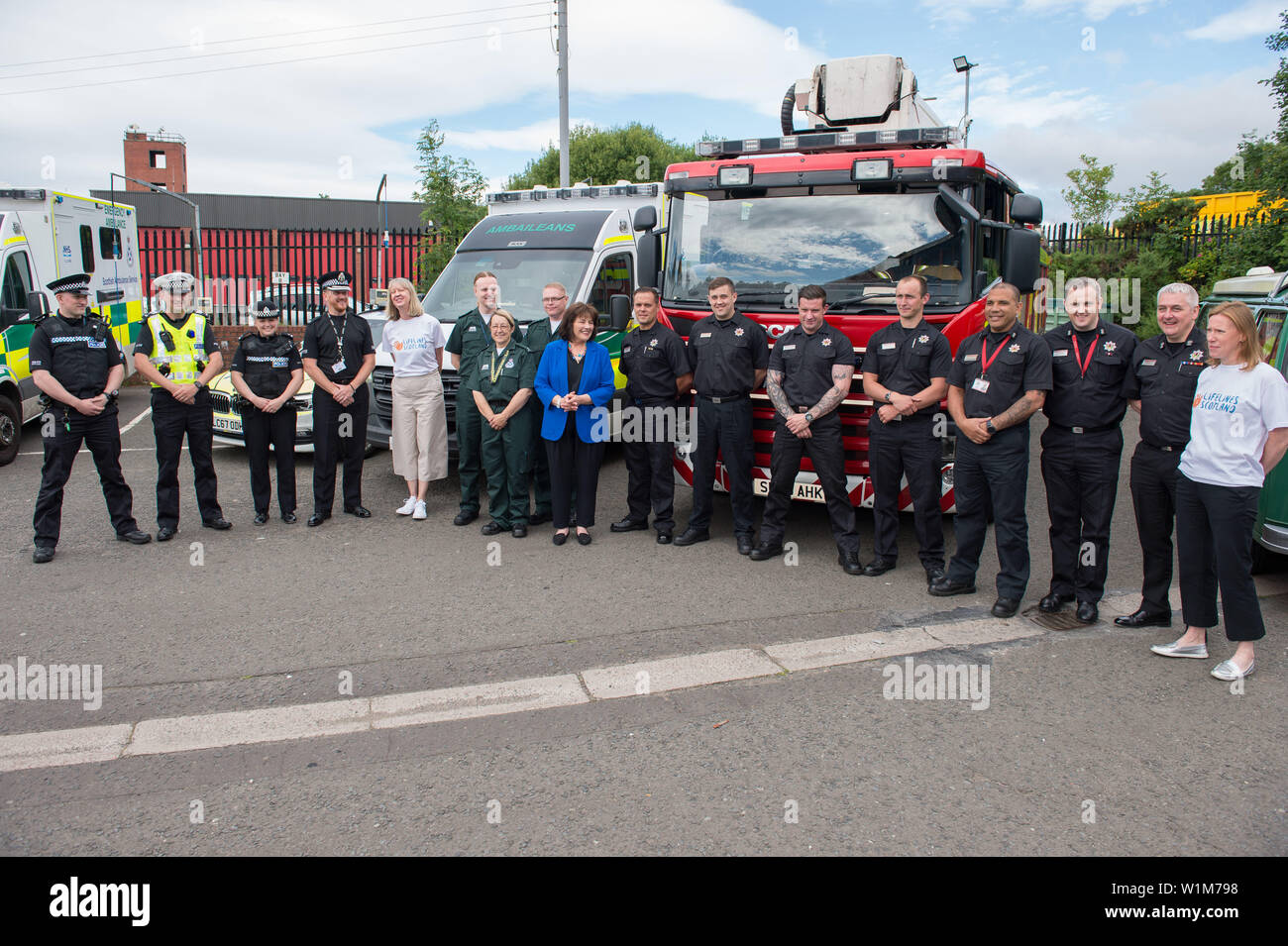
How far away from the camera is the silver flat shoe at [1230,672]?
4973 millimetres

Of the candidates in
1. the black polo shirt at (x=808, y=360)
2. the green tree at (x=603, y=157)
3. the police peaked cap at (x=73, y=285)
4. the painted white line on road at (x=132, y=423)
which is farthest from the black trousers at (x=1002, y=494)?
the green tree at (x=603, y=157)

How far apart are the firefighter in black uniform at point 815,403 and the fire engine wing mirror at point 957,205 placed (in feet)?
3.62

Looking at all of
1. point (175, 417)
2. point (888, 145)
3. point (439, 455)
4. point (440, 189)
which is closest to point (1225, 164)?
point (440, 189)

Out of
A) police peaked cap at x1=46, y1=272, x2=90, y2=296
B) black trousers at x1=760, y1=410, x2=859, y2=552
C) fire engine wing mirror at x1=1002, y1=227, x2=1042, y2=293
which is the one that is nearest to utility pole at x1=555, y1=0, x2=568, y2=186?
police peaked cap at x1=46, y1=272, x2=90, y2=296

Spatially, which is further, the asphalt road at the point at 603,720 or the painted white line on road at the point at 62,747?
the painted white line on road at the point at 62,747

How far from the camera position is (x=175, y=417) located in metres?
7.60

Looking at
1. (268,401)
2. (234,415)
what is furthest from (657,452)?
(234,415)

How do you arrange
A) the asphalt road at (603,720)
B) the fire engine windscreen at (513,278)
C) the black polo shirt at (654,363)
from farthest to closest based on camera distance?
the fire engine windscreen at (513,278) → the black polo shirt at (654,363) → the asphalt road at (603,720)

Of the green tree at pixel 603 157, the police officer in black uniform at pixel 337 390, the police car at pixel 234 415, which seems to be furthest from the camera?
the green tree at pixel 603 157

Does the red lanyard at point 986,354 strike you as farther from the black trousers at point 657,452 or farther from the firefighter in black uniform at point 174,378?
the firefighter in black uniform at point 174,378

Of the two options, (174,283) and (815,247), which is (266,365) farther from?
(815,247)

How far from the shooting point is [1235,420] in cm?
489

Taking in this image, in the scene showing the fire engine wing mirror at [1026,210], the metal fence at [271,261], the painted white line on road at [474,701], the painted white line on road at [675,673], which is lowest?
the painted white line on road at [474,701]

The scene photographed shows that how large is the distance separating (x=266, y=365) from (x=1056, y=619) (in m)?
6.42
